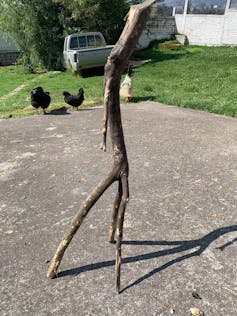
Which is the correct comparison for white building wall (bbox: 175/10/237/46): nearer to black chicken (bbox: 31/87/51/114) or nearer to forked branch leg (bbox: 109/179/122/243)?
black chicken (bbox: 31/87/51/114)

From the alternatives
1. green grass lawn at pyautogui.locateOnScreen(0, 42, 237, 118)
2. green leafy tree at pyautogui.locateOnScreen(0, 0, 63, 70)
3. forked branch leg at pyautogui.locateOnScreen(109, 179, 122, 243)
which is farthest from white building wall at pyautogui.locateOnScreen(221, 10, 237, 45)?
forked branch leg at pyautogui.locateOnScreen(109, 179, 122, 243)

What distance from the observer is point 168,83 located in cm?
1330

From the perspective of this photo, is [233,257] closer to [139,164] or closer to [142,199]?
[142,199]

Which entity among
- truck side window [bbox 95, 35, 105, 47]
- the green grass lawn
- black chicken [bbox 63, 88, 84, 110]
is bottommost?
the green grass lawn

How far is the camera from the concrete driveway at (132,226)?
306cm

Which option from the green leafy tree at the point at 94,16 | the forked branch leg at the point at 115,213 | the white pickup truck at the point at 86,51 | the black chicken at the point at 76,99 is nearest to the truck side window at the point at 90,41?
the white pickup truck at the point at 86,51

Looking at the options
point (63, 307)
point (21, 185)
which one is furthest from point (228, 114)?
A: point (63, 307)

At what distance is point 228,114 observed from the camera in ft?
28.5

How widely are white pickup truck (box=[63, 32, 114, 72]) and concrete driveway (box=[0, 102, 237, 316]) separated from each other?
9.02 m

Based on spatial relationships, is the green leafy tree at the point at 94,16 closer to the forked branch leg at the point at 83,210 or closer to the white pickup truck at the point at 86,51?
the white pickup truck at the point at 86,51

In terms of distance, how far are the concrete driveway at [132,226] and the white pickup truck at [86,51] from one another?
29.6 feet

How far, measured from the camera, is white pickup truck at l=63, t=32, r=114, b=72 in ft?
50.8

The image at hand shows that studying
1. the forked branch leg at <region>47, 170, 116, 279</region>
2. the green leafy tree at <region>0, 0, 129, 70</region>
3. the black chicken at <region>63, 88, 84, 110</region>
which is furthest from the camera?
the green leafy tree at <region>0, 0, 129, 70</region>

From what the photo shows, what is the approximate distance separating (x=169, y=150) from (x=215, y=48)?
17112mm
